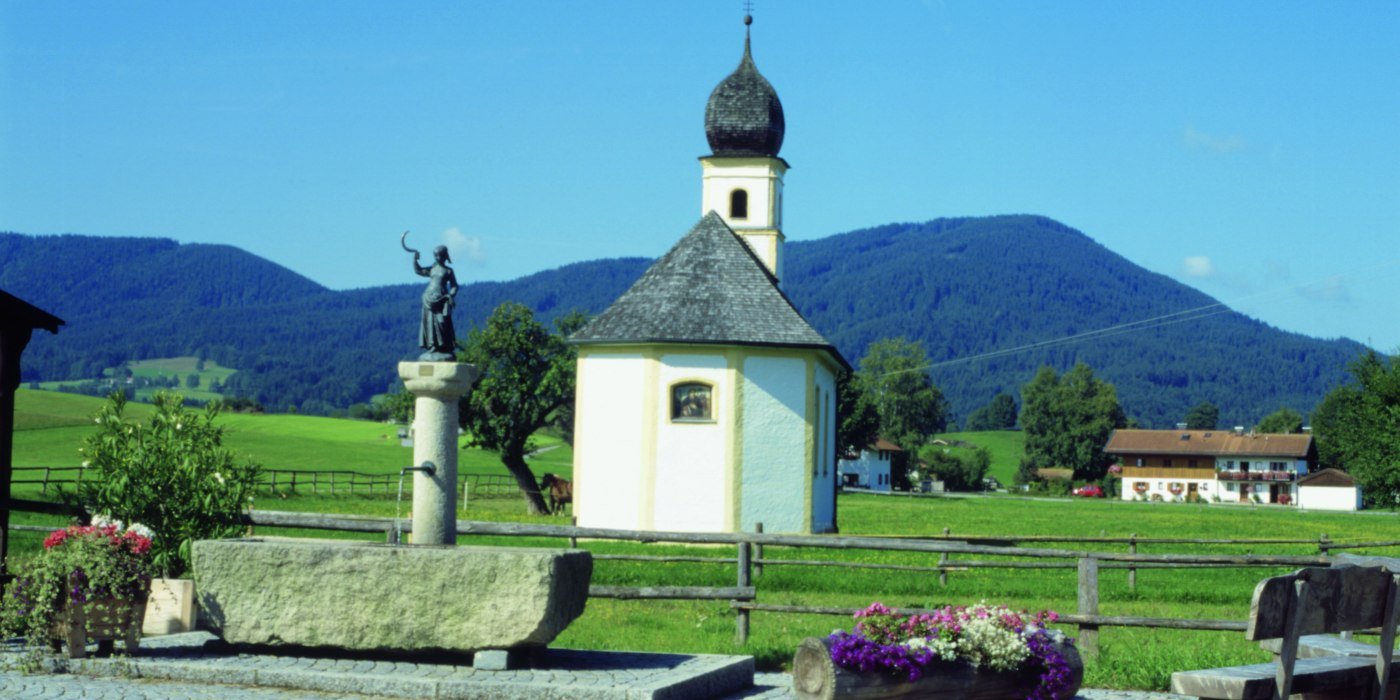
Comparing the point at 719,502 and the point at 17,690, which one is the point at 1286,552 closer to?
the point at 719,502

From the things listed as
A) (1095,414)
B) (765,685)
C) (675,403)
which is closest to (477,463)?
(675,403)

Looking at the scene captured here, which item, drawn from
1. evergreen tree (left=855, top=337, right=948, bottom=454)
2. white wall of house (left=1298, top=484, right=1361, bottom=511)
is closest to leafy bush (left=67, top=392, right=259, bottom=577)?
white wall of house (left=1298, top=484, right=1361, bottom=511)

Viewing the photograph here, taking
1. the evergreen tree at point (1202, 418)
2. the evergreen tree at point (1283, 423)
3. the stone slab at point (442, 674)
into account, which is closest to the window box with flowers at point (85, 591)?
the stone slab at point (442, 674)

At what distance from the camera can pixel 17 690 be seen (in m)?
9.44

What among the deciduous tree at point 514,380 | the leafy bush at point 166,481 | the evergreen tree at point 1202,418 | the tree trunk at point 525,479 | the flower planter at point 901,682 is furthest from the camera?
the evergreen tree at point 1202,418

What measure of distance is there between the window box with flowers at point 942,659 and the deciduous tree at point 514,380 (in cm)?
3382

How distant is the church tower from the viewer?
35000 mm

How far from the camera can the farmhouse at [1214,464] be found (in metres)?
110

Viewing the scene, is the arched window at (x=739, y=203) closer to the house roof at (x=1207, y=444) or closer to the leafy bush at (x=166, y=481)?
the leafy bush at (x=166, y=481)

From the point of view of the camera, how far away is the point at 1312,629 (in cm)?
704

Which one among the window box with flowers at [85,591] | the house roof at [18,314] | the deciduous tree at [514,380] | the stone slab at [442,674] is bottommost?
the stone slab at [442,674]

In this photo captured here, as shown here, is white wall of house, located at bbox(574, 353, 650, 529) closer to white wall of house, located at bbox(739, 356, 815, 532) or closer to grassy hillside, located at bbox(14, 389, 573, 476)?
white wall of house, located at bbox(739, 356, 815, 532)

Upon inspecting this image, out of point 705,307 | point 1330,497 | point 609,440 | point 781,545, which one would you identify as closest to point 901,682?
point 781,545

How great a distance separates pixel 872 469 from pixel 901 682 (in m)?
95.5
